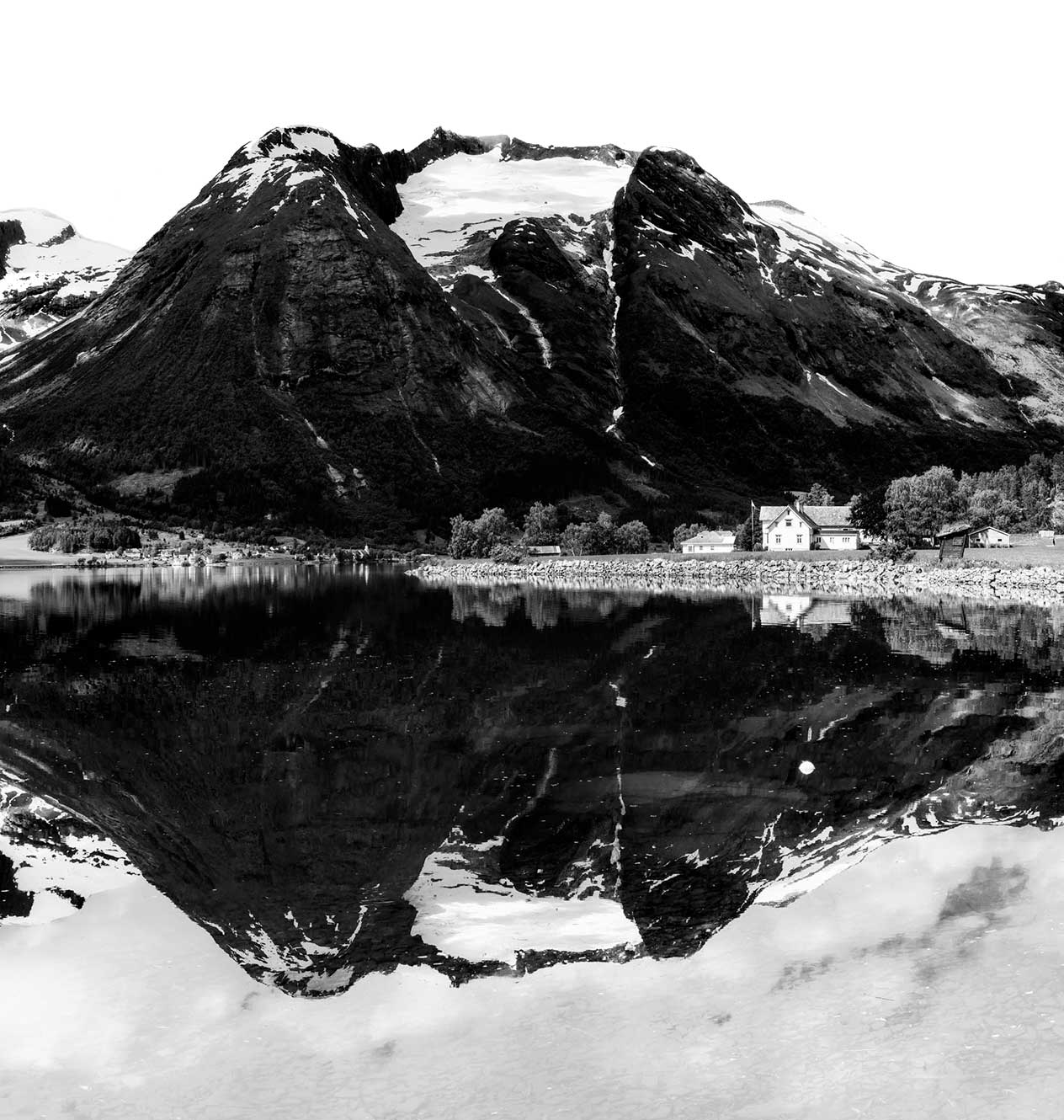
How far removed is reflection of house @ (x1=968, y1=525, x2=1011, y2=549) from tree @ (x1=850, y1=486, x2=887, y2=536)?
942 centimetres

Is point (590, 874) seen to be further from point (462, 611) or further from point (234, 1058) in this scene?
point (462, 611)

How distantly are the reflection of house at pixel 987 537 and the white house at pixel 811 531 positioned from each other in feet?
78.8

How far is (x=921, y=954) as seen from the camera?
15.0m

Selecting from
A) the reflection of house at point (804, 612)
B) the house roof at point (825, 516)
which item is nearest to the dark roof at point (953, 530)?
the house roof at point (825, 516)

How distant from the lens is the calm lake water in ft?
39.6

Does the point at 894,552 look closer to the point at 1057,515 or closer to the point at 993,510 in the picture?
the point at 993,510

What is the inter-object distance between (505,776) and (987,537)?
111979 millimetres

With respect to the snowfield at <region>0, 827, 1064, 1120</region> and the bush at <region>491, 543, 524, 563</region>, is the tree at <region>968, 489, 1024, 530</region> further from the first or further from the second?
the snowfield at <region>0, 827, 1064, 1120</region>

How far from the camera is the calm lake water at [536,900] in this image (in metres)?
12.1

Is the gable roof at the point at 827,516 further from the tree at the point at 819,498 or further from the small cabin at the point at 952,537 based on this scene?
the tree at the point at 819,498

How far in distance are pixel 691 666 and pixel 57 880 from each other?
28.1 m

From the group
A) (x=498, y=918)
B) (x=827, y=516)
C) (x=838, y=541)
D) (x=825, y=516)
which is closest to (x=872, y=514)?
(x=838, y=541)

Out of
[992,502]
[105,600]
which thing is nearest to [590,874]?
[105,600]

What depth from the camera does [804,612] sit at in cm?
7188
